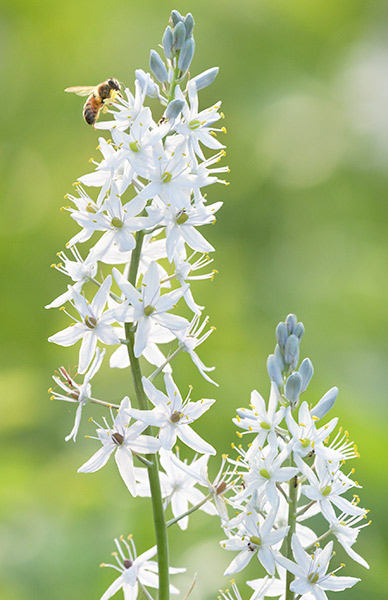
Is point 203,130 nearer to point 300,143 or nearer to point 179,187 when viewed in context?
point 179,187

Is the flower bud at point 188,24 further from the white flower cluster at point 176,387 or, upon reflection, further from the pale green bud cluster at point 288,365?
the pale green bud cluster at point 288,365

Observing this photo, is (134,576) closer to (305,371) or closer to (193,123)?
(305,371)

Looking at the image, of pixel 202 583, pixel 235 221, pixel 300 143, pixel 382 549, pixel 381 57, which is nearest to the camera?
pixel 202 583

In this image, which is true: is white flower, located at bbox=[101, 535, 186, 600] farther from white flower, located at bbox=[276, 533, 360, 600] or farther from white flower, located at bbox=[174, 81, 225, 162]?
white flower, located at bbox=[174, 81, 225, 162]

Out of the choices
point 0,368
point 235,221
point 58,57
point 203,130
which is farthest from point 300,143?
point 203,130

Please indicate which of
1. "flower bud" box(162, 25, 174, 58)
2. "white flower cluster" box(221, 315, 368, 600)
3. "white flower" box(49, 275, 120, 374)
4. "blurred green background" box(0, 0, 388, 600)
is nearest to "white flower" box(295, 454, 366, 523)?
"white flower cluster" box(221, 315, 368, 600)

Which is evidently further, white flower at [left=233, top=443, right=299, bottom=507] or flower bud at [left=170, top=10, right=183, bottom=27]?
flower bud at [left=170, top=10, right=183, bottom=27]
